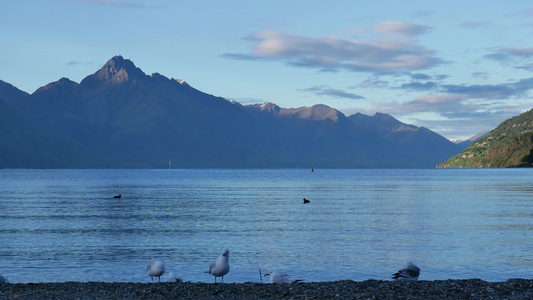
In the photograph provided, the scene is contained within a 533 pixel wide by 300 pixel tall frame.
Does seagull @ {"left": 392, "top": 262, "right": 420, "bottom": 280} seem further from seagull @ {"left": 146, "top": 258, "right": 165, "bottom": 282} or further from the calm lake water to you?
seagull @ {"left": 146, "top": 258, "right": 165, "bottom": 282}

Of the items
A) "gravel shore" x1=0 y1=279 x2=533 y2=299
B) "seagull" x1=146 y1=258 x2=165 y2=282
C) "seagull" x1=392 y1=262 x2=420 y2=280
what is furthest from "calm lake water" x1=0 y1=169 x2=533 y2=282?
"gravel shore" x1=0 y1=279 x2=533 y2=299

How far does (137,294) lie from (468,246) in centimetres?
2480

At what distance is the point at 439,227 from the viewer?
5288 cm

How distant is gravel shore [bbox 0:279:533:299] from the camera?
22.1 m

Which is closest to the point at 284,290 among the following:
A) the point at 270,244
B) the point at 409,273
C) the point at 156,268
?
the point at 409,273

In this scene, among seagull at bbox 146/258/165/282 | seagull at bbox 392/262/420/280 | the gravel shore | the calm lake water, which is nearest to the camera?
the gravel shore

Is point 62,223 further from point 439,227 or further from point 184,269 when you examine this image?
point 439,227

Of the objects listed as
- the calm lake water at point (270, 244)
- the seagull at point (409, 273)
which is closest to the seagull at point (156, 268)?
the calm lake water at point (270, 244)

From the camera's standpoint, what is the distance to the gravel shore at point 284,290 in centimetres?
2211

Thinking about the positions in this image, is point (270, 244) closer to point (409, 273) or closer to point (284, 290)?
point (409, 273)

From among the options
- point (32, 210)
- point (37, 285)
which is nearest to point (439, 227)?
point (37, 285)

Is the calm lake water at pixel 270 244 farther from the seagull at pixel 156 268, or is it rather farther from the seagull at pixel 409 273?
the seagull at pixel 409 273

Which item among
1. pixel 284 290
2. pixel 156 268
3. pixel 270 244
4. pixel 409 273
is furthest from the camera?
pixel 270 244

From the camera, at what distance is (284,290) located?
939 inches
